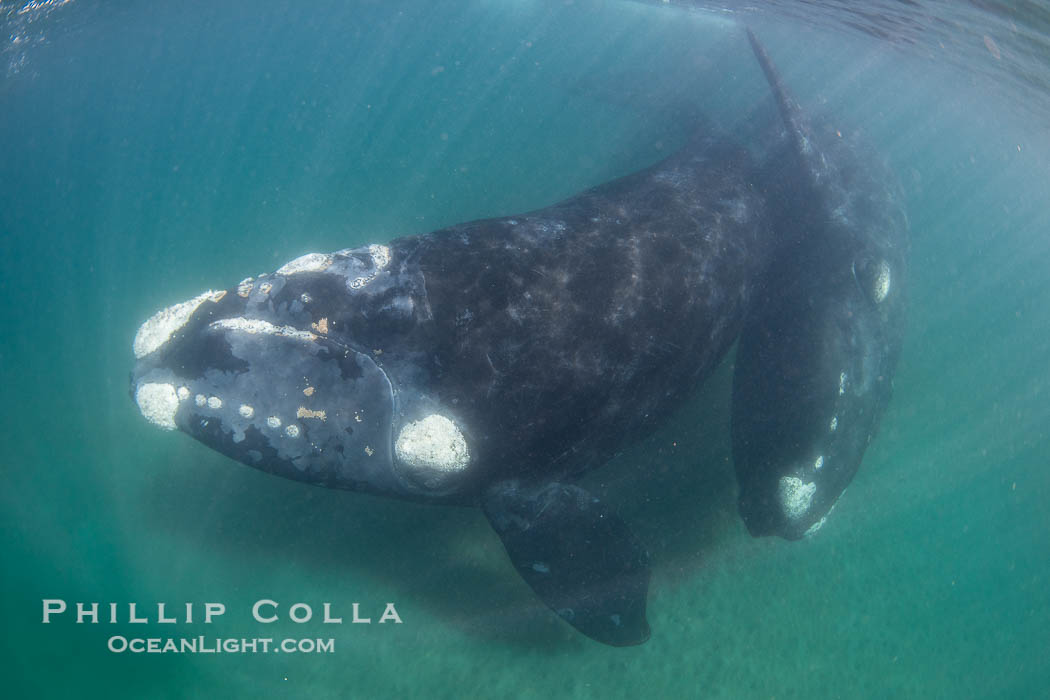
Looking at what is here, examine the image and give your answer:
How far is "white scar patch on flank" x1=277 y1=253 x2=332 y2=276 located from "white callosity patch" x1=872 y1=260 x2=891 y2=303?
901 cm

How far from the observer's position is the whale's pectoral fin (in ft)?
20.0


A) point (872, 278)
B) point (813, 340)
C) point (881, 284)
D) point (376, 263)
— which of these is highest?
point (376, 263)

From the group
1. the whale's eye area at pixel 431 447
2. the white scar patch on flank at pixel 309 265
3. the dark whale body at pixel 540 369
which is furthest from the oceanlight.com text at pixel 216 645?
the white scar patch on flank at pixel 309 265

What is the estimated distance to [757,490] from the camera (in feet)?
25.0

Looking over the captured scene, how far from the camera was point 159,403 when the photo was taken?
5.24 metres

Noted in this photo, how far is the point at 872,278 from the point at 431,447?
325 inches

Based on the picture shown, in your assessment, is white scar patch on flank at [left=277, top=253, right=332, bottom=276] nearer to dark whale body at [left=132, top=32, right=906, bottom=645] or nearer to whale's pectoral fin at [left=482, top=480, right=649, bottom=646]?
dark whale body at [left=132, top=32, right=906, bottom=645]

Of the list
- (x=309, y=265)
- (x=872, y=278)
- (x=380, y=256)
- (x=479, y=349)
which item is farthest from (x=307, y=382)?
(x=872, y=278)

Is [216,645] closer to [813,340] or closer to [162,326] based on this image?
[162,326]

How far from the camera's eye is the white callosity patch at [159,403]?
17.2ft

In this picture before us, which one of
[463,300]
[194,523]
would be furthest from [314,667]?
[463,300]

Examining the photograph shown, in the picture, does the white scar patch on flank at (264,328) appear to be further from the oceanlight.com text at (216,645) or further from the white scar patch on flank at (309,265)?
the oceanlight.com text at (216,645)

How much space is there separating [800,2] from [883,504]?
712 inches

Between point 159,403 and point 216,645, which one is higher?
point 159,403
